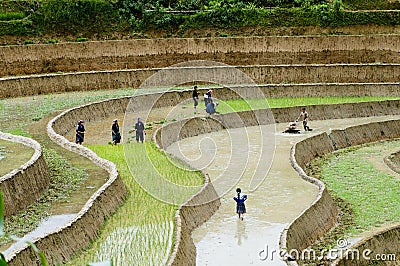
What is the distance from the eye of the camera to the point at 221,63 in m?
34.6

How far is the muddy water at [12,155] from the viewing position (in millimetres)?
15144

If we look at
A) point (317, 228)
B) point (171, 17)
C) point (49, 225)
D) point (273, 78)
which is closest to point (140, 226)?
point (49, 225)

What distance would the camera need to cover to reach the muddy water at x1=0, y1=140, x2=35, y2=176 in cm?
1514

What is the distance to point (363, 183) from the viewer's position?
729 inches

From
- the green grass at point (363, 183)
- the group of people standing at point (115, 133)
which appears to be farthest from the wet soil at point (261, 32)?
the group of people standing at point (115, 133)

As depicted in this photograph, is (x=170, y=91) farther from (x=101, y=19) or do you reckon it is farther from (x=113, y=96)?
(x=101, y=19)

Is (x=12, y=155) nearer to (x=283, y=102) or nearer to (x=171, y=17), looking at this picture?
(x=283, y=102)

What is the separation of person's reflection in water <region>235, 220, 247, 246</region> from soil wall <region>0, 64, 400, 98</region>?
16760 millimetres

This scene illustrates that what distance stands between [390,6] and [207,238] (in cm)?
2967

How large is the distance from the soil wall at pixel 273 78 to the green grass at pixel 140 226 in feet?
43.0

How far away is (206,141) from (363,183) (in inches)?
254

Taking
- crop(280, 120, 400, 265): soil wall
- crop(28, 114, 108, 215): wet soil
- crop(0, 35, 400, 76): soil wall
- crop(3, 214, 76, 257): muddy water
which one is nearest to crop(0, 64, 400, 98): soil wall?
crop(0, 35, 400, 76): soil wall

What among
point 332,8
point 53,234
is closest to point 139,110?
point 332,8

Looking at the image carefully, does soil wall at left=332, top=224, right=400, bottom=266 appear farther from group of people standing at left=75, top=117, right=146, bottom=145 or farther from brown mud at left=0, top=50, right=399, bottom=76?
brown mud at left=0, top=50, right=399, bottom=76
